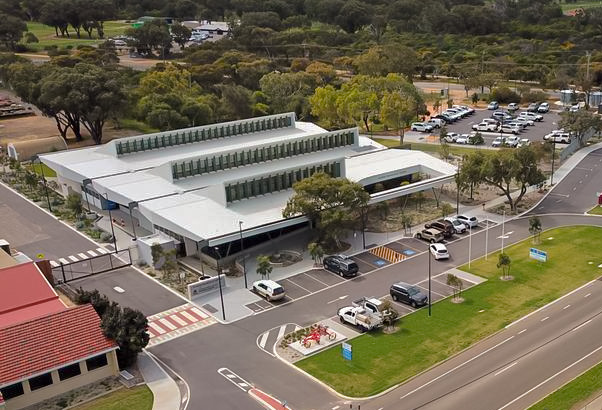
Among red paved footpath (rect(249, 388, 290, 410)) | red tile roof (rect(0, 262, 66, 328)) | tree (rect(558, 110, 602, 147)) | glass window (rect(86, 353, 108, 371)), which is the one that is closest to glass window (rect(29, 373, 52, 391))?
glass window (rect(86, 353, 108, 371))

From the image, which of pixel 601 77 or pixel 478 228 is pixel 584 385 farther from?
pixel 601 77

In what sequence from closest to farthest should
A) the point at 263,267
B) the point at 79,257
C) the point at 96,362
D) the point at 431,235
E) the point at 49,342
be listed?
the point at 49,342, the point at 96,362, the point at 263,267, the point at 431,235, the point at 79,257

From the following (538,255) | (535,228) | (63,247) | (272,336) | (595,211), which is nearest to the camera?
(272,336)

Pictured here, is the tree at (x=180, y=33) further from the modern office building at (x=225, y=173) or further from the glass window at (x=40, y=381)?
the glass window at (x=40, y=381)

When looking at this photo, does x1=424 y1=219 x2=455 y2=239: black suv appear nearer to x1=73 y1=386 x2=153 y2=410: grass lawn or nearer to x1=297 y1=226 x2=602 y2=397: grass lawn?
x1=297 y1=226 x2=602 y2=397: grass lawn

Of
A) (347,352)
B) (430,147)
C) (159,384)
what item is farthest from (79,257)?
(430,147)

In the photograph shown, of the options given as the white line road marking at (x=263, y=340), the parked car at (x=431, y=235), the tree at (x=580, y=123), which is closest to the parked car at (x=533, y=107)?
the tree at (x=580, y=123)

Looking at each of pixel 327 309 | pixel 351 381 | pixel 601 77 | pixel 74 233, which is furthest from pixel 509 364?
pixel 601 77

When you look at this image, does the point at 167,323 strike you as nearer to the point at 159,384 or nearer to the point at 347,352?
the point at 159,384
